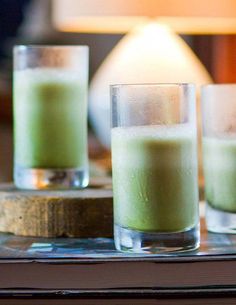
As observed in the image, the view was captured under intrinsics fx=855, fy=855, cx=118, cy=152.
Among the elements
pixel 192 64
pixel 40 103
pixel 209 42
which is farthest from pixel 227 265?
pixel 209 42

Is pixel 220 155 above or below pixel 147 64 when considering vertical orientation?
below

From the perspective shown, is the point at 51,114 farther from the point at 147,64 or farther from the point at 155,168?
the point at 147,64

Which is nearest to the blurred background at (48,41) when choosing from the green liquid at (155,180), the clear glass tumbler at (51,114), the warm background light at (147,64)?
the warm background light at (147,64)

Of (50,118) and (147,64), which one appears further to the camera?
(147,64)

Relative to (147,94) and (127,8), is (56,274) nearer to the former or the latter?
(147,94)

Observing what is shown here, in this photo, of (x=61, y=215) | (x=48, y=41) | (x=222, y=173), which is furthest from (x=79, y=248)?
(x=48, y=41)

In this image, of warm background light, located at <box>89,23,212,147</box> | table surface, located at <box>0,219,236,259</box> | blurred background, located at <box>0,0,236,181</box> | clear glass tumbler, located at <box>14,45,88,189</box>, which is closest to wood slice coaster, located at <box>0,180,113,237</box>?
table surface, located at <box>0,219,236,259</box>
